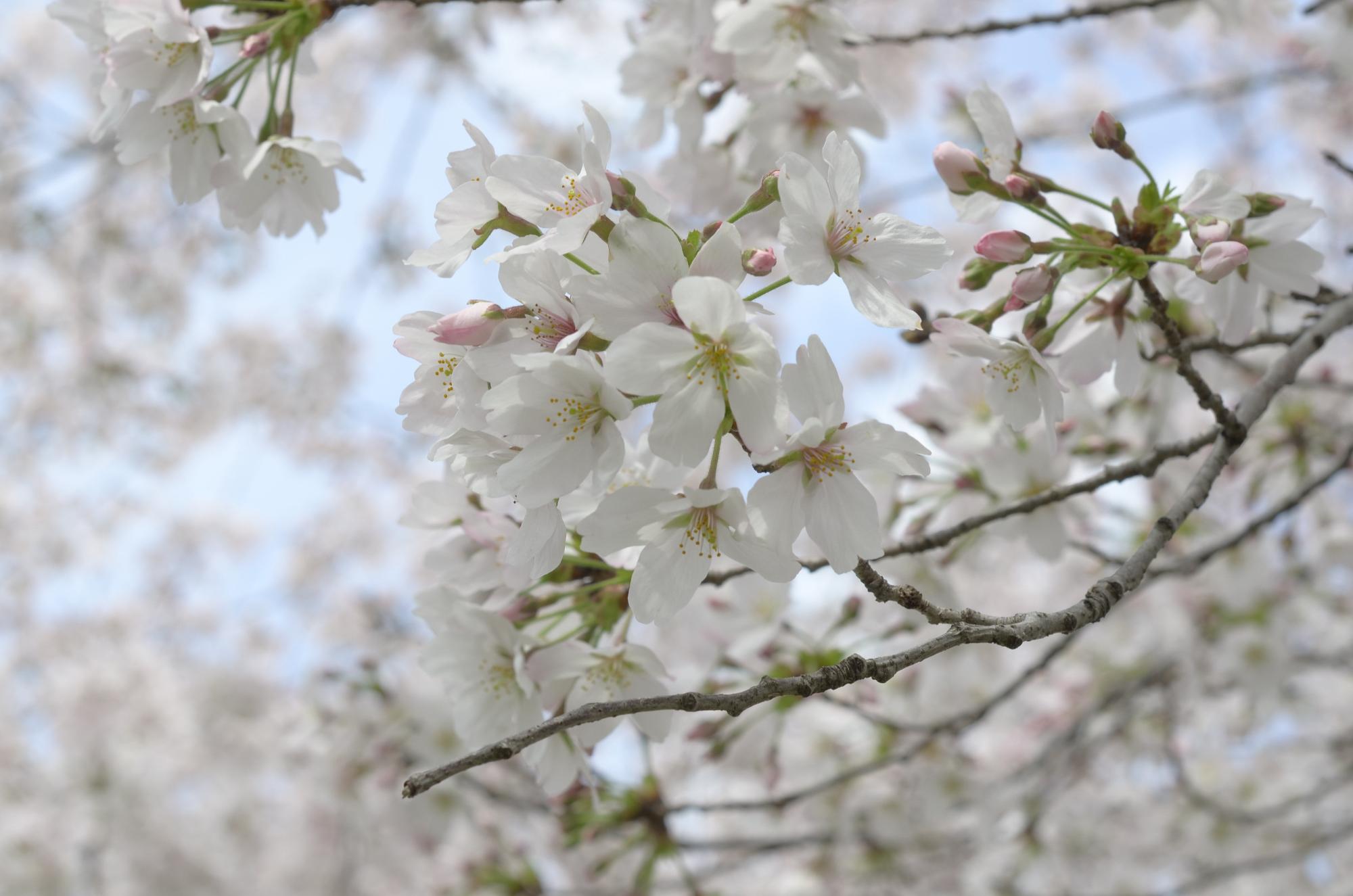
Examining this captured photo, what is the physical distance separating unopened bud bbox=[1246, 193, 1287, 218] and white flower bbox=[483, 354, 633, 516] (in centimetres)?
101

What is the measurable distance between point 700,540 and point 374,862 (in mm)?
6469

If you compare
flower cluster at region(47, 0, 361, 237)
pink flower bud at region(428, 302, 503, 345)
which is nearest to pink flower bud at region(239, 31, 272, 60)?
flower cluster at region(47, 0, 361, 237)

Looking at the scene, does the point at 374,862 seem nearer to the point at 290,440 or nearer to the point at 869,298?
the point at 290,440

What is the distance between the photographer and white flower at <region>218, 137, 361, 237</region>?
165cm

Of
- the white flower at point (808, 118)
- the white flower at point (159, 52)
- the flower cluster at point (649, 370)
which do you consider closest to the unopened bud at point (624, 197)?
the flower cluster at point (649, 370)

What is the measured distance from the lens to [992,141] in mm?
1463

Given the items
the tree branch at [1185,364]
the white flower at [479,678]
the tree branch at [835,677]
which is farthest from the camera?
the white flower at [479,678]

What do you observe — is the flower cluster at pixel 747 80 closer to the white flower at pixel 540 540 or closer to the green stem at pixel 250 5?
the green stem at pixel 250 5

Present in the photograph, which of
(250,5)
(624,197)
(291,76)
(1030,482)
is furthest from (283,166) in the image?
(1030,482)

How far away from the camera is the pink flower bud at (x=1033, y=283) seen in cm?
128

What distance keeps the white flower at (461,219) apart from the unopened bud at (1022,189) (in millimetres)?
723

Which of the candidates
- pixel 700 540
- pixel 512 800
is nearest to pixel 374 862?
pixel 512 800

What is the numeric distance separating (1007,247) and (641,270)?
553 millimetres

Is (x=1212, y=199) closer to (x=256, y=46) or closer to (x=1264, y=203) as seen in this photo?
(x=1264, y=203)
